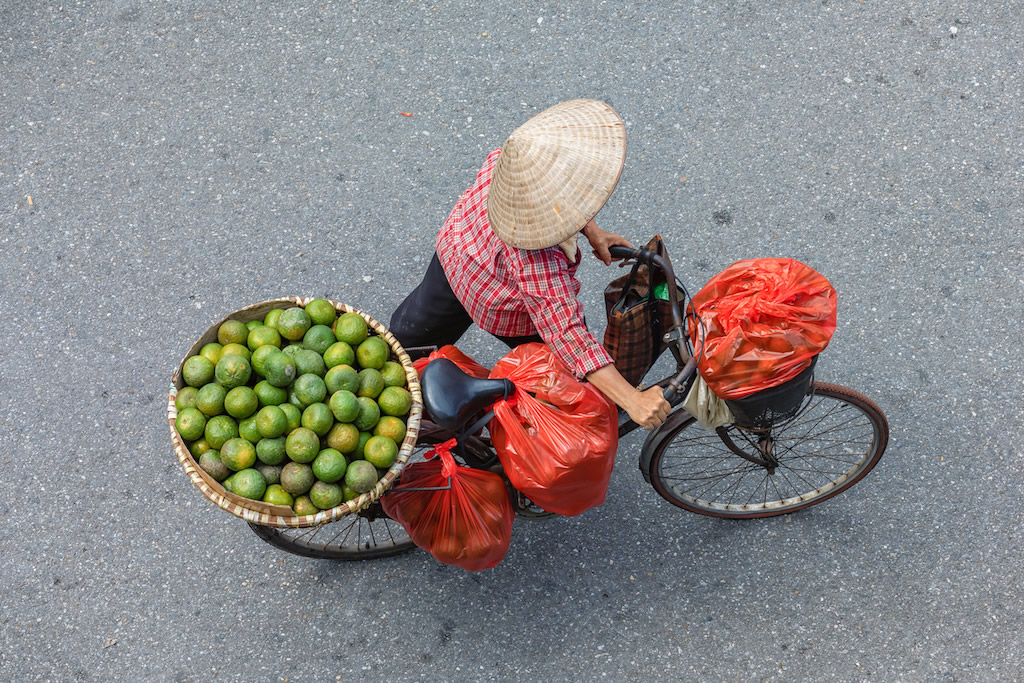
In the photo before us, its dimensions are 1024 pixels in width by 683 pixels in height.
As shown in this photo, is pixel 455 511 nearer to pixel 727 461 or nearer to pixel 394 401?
pixel 394 401

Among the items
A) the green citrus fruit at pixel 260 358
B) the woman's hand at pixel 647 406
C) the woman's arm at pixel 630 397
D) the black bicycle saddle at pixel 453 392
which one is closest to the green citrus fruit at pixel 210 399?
the green citrus fruit at pixel 260 358

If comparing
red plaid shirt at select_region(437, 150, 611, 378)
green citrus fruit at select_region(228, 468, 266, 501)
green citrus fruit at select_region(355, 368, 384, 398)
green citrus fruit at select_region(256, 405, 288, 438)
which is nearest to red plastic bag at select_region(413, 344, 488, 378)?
red plaid shirt at select_region(437, 150, 611, 378)

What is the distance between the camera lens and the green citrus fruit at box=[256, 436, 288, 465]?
2.14 m

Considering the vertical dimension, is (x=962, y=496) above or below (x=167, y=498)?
above

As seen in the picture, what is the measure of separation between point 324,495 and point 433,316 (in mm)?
951

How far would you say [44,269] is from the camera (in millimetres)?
3725

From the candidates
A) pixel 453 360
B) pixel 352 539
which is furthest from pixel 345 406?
pixel 352 539

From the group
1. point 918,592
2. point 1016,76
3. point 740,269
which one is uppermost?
point 1016,76

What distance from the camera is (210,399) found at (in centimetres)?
214

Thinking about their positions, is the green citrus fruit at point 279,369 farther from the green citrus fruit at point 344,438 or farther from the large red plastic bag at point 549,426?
the large red plastic bag at point 549,426

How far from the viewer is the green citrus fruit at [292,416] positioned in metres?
2.19

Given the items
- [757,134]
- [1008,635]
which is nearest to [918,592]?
[1008,635]

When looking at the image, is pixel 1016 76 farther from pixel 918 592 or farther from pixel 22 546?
pixel 22 546

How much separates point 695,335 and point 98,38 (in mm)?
3611
